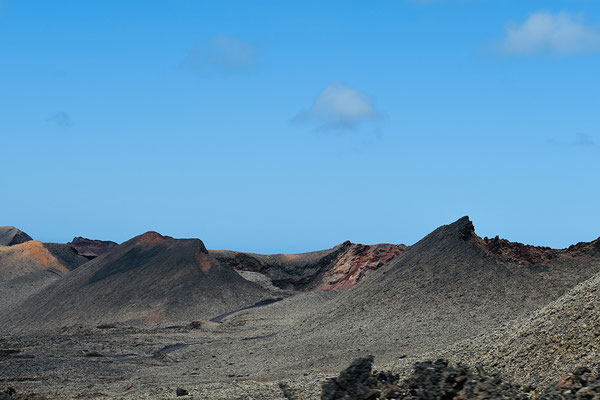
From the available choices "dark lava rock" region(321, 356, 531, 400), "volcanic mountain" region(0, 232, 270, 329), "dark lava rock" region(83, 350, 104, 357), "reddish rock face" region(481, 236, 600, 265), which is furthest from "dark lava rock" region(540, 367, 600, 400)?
"volcanic mountain" region(0, 232, 270, 329)

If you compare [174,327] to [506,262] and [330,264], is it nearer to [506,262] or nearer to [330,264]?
[506,262]

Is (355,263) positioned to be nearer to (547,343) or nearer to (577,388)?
(547,343)

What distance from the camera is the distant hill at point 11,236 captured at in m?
94.9

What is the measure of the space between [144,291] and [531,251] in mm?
26719

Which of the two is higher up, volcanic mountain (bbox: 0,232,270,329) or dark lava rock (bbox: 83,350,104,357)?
volcanic mountain (bbox: 0,232,270,329)

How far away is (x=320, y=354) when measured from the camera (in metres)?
28.0

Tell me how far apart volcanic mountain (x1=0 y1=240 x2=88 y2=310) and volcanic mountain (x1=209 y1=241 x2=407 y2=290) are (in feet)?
48.2

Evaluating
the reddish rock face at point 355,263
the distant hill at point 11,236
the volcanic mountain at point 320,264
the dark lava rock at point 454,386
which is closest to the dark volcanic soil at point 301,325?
the dark lava rock at point 454,386

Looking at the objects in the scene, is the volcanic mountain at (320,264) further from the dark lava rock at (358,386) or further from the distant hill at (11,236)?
the dark lava rock at (358,386)

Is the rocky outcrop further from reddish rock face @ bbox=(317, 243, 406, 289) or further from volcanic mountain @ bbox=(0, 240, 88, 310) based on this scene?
volcanic mountain @ bbox=(0, 240, 88, 310)

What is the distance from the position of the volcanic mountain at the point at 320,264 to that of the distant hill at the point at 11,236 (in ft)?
111

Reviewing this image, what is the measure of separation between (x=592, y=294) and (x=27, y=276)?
181ft

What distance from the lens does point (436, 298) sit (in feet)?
108

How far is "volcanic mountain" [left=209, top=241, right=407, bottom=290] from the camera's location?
6075 centimetres
